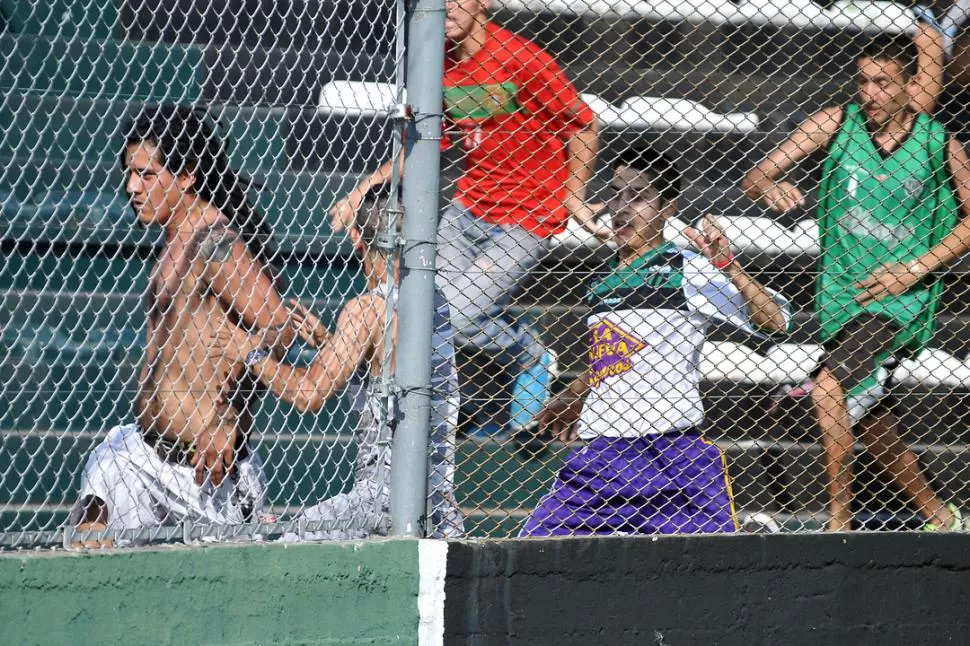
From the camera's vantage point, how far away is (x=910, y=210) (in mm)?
4602

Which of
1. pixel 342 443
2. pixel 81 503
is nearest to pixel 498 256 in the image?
pixel 342 443

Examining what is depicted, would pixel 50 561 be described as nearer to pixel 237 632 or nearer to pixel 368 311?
pixel 237 632

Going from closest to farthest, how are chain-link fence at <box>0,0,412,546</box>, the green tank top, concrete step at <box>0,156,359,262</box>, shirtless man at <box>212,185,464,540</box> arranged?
chain-link fence at <box>0,0,412,546</box> → shirtless man at <box>212,185,464,540</box> → concrete step at <box>0,156,359,262</box> → the green tank top

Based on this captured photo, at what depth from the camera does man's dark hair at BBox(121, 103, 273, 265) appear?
385cm

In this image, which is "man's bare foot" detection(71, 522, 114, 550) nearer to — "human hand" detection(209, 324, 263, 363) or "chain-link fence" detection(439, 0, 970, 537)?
A: "human hand" detection(209, 324, 263, 363)

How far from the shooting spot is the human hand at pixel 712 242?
4117 millimetres

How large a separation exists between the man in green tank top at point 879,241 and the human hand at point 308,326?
1.77 metres

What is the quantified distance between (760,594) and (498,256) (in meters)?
1.55

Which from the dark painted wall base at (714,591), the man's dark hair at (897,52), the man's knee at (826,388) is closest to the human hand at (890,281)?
the man's knee at (826,388)

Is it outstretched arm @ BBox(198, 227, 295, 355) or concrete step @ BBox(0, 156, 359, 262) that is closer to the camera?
outstretched arm @ BBox(198, 227, 295, 355)

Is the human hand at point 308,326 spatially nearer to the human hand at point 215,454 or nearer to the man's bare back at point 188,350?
the man's bare back at point 188,350

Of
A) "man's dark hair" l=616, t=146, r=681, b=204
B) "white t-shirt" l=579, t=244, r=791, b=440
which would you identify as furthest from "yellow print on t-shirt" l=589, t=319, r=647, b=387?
"man's dark hair" l=616, t=146, r=681, b=204

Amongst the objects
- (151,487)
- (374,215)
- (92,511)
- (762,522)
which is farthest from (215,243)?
(762,522)

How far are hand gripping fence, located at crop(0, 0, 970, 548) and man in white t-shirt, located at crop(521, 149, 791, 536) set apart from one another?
0.01m
